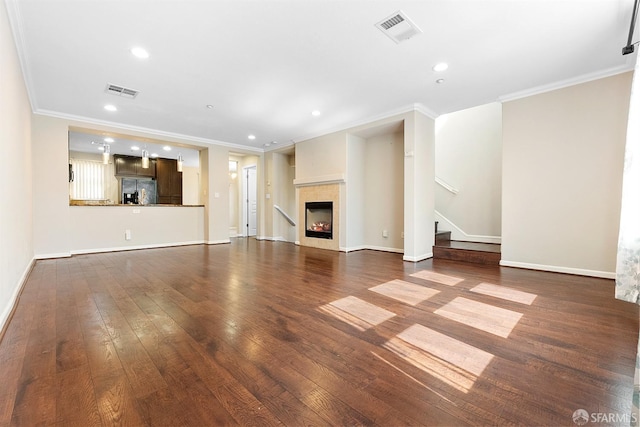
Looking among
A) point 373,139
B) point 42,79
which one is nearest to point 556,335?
point 373,139

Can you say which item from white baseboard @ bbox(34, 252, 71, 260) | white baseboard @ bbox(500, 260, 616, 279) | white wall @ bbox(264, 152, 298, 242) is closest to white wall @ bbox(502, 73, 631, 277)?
white baseboard @ bbox(500, 260, 616, 279)

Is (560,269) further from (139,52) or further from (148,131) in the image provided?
(148,131)

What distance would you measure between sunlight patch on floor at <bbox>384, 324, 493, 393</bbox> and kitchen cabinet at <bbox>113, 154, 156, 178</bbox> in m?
9.45

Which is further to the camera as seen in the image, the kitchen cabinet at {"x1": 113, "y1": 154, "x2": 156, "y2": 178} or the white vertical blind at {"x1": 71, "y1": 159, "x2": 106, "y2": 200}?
the kitchen cabinet at {"x1": 113, "y1": 154, "x2": 156, "y2": 178}

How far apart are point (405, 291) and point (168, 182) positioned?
888cm

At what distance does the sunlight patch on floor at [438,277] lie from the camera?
3.27 metres

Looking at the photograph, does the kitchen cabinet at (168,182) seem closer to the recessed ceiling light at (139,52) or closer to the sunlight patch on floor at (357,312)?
the recessed ceiling light at (139,52)

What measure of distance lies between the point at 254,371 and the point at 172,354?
57cm

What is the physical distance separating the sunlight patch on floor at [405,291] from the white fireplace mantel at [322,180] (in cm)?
294

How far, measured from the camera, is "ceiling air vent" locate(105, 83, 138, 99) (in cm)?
381

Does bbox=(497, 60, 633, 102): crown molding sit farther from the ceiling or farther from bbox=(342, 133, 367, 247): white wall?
bbox=(342, 133, 367, 247): white wall

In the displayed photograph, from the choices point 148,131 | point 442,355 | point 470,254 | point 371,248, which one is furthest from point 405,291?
point 148,131

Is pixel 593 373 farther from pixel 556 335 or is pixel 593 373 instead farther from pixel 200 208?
pixel 200 208

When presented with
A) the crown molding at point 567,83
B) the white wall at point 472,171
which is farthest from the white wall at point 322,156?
the crown molding at point 567,83
